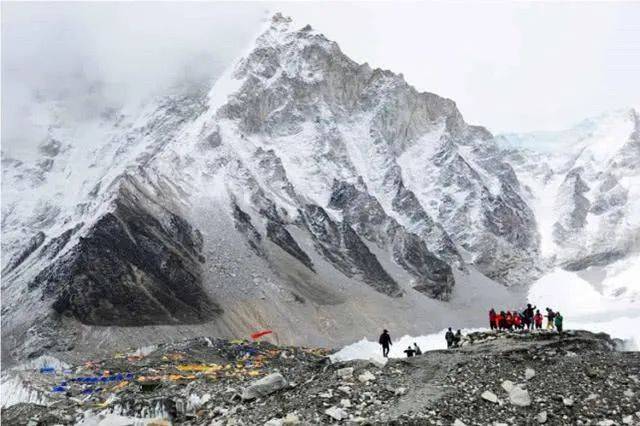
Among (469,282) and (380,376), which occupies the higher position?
(469,282)

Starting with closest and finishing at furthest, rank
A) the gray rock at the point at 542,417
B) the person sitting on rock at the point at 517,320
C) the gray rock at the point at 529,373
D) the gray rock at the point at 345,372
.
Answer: the gray rock at the point at 542,417, the gray rock at the point at 529,373, the gray rock at the point at 345,372, the person sitting on rock at the point at 517,320

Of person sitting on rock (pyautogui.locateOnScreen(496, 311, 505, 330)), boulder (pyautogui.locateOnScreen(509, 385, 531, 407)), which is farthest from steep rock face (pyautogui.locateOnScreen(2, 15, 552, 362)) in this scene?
boulder (pyautogui.locateOnScreen(509, 385, 531, 407))

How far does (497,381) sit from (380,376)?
378cm

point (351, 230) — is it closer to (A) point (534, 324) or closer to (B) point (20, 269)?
(B) point (20, 269)

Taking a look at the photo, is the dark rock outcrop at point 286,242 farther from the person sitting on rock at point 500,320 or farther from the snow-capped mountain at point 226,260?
the person sitting on rock at point 500,320

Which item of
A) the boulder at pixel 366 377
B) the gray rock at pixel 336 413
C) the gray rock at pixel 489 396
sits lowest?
the gray rock at pixel 336 413

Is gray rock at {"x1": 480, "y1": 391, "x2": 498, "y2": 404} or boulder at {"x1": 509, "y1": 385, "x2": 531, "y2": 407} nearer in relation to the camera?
boulder at {"x1": 509, "y1": 385, "x2": 531, "y2": 407}

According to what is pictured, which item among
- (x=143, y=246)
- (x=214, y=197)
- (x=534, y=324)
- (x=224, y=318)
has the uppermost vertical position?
(x=214, y=197)

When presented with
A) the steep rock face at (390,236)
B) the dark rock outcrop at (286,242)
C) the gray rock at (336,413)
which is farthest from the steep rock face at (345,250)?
the gray rock at (336,413)

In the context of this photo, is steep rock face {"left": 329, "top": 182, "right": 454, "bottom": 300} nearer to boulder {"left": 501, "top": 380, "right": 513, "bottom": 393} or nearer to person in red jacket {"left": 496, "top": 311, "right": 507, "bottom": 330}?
person in red jacket {"left": 496, "top": 311, "right": 507, "bottom": 330}

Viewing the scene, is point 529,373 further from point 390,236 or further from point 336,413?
point 390,236

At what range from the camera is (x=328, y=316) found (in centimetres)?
12288

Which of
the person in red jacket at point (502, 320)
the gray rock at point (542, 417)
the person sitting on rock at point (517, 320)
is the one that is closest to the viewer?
the gray rock at point (542, 417)

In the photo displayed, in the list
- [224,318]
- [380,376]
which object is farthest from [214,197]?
[380,376]
